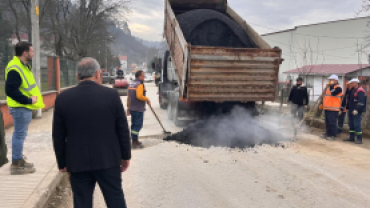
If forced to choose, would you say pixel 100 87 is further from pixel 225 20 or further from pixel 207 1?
pixel 207 1

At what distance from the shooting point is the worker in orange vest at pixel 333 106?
796cm

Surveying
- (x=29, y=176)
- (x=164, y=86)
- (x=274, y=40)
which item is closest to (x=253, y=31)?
Result: (x=164, y=86)

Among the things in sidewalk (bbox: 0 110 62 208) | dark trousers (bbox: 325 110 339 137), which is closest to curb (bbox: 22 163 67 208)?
sidewalk (bbox: 0 110 62 208)

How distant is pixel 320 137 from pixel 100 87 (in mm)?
7201

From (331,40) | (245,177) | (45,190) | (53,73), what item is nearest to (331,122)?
(245,177)

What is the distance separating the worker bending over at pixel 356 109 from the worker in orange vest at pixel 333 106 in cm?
30

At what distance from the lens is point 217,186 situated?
4312 mm

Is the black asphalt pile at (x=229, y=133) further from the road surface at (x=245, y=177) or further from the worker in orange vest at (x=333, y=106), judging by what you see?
the worker in orange vest at (x=333, y=106)

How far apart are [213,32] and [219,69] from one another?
1.60m

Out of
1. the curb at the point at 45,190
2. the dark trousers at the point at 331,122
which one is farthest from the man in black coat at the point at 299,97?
the curb at the point at 45,190

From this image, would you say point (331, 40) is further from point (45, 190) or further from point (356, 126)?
point (45, 190)

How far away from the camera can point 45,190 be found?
3795 mm

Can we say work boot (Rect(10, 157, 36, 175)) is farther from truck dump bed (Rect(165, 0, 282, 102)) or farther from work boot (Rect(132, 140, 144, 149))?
truck dump bed (Rect(165, 0, 282, 102))

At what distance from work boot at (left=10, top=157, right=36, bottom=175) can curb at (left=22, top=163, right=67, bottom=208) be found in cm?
28
